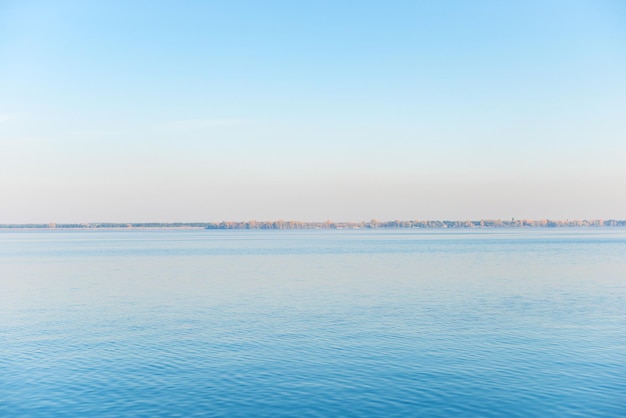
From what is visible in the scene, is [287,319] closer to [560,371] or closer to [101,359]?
[101,359]

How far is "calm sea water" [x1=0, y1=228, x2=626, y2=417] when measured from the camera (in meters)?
18.4

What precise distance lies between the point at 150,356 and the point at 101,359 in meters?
1.83

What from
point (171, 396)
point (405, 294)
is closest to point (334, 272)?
point (405, 294)

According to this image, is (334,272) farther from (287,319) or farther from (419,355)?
(419,355)

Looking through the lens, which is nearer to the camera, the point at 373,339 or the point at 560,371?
the point at 560,371

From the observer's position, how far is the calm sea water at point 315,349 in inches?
723

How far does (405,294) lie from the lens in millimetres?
41531

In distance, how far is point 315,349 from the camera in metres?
24.8

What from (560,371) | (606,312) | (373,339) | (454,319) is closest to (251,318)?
(373,339)

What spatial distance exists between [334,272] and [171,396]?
133ft

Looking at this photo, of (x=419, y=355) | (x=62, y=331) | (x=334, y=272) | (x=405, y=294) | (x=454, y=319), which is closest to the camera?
(x=419, y=355)

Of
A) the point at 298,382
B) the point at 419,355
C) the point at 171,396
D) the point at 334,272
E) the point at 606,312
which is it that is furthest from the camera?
the point at 334,272

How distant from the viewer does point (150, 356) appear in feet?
78.8

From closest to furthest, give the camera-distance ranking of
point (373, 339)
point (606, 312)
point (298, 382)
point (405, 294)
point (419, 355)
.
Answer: point (298, 382) → point (419, 355) → point (373, 339) → point (606, 312) → point (405, 294)
